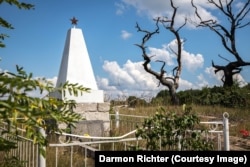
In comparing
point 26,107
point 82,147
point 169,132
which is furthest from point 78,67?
point 26,107

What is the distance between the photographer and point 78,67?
10031 millimetres

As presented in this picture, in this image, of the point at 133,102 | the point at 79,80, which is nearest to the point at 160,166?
the point at 79,80

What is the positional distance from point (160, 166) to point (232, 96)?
51.3 feet

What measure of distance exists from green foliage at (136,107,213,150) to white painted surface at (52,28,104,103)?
18.6 ft

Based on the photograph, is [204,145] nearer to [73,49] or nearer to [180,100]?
[73,49]

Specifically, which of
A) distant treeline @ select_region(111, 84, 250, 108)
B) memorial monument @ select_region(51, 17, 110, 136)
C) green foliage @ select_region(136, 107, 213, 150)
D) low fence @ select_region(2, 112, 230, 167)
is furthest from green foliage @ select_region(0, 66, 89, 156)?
distant treeline @ select_region(111, 84, 250, 108)

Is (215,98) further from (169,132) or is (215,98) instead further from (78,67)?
(169,132)

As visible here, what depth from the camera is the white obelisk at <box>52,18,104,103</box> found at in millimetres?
9875

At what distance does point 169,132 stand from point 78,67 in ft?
20.6

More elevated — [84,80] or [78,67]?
[78,67]

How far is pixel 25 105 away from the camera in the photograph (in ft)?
4.96

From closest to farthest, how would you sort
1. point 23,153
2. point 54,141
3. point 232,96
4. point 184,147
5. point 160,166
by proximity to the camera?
point 160,166 < point 184,147 < point 23,153 < point 54,141 < point 232,96

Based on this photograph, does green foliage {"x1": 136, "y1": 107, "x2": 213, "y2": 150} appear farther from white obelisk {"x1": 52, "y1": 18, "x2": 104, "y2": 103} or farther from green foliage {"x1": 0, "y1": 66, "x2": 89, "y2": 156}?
white obelisk {"x1": 52, "y1": 18, "x2": 104, "y2": 103}

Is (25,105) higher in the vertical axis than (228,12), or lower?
lower
